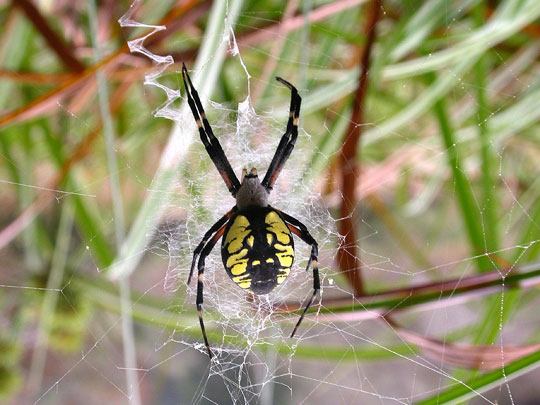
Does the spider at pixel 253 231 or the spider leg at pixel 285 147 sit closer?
the spider at pixel 253 231

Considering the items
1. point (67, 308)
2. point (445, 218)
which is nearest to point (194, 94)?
point (67, 308)

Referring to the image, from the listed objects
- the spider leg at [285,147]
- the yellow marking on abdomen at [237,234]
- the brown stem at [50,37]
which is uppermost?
the brown stem at [50,37]

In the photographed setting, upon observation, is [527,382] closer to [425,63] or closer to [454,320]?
[454,320]

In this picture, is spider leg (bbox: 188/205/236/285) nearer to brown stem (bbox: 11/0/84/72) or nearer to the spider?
the spider

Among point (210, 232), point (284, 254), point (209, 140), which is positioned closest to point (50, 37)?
point (209, 140)

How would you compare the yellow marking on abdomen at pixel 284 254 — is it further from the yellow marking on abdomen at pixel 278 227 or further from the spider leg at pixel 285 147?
the spider leg at pixel 285 147

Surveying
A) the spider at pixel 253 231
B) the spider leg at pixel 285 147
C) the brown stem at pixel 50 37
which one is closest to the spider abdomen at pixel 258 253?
the spider at pixel 253 231
